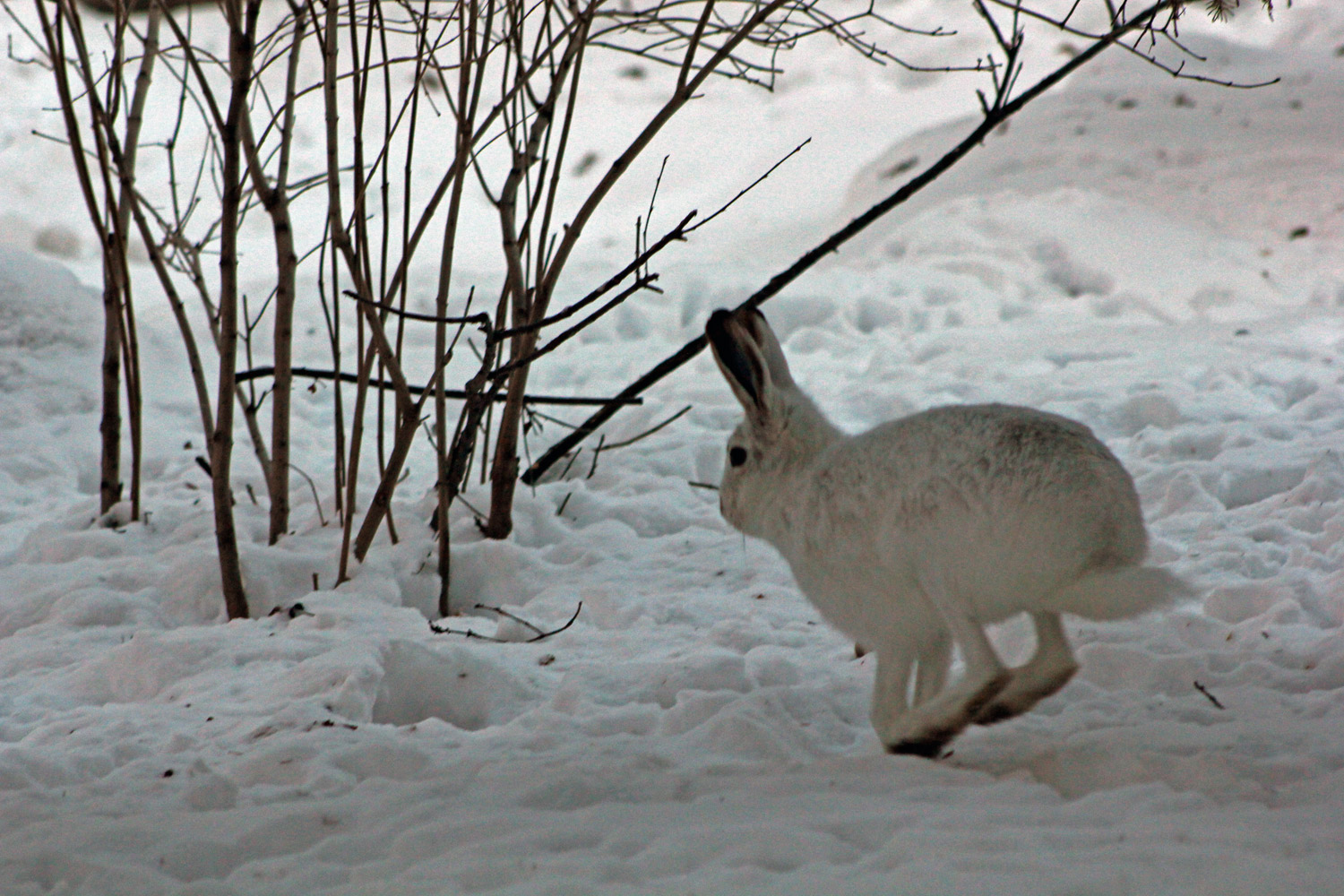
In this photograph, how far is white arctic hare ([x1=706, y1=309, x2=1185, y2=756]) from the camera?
2236 millimetres

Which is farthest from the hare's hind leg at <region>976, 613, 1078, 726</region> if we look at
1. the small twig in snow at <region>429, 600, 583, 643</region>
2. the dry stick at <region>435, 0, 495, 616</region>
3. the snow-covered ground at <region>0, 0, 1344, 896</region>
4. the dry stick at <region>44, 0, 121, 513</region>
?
the dry stick at <region>44, 0, 121, 513</region>

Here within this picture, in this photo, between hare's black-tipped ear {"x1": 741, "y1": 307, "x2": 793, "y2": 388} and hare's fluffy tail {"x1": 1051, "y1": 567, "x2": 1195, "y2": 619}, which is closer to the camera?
hare's fluffy tail {"x1": 1051, "y1": 567, "x2": 1195, "y2": 619}

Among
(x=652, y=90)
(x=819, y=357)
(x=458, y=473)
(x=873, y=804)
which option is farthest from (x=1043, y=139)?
(x=873, y=804)

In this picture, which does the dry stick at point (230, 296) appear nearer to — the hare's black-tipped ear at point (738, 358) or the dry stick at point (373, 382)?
the dry stick at point (373, 382)

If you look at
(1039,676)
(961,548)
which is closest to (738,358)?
(961,548)

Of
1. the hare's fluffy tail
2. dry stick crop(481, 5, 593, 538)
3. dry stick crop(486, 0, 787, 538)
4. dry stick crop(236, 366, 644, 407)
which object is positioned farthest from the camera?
dry stick crop(236, 366, 644, 407)

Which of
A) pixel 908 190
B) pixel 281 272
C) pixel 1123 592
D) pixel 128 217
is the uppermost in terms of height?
pixel 908 190

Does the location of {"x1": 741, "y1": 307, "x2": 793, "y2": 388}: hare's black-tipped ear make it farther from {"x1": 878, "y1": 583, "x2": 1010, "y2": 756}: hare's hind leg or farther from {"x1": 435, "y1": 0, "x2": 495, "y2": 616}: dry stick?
{"x1": 435, "y1": 0, "x2": 495, "y2": 616}: dry stick

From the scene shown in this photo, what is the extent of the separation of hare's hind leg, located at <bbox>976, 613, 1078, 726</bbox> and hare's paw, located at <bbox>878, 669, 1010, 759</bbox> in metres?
0.04

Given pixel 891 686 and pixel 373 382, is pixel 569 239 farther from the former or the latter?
pixel 891 686

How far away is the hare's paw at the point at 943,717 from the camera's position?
7.55ft

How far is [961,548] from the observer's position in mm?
2295

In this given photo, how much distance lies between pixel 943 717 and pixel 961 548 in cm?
32

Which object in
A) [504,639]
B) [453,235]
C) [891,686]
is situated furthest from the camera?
[453,235]
